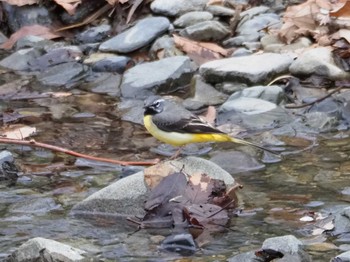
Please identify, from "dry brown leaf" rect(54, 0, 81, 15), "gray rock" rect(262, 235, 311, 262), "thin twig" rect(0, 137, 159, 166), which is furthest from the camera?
"dry brown leaf" rect(54, 0, 81, 15)

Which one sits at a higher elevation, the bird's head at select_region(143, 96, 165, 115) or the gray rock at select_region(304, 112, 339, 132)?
the bird's head at select_region(143, 96, 165, 115)

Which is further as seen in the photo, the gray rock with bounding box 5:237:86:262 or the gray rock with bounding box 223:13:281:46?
the gray rock with bounding box 223:13:281:46

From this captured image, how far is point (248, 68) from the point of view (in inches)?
405

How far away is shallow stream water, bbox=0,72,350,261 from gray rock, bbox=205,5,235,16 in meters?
2.48

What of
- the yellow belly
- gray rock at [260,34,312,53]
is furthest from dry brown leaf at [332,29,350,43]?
the yellow belly

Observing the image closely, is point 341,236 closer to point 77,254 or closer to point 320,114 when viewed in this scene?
point 77,254

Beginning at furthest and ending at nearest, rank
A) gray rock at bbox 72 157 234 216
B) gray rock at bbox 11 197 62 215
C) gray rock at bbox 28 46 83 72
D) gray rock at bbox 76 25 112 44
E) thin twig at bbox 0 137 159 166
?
gray rock at bbox 76 25 112 44 → gray rock at bbox 28 46 83 72 → thin twig at bbox 0 137 159 166 → gray rock at bbox 11 197 62 215 → gray rock at bbox 72 157 234 216

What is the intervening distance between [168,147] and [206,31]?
115 inches

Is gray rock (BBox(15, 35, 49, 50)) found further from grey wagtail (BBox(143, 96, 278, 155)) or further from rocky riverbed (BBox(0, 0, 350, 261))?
grey wagtail (BBox(143, 96, 278, 155))

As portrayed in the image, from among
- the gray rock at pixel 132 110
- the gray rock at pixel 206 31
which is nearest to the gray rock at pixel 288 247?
the gray rock at pixel 132 110

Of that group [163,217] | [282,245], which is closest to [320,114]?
[163,217]

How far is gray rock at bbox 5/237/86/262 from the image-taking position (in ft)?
19.5

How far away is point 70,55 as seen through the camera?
1202 centimetres

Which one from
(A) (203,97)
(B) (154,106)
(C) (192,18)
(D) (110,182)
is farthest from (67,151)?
(C) (192,18)
